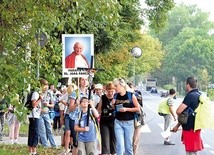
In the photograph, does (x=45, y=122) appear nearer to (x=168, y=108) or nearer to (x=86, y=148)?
(x=168, y=108)

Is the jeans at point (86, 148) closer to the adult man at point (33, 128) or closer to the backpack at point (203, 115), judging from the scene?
the backpack at point (203, 115)

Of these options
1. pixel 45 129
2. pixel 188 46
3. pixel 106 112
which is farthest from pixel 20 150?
pixel 188 46

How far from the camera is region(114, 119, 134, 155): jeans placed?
10.1 meters

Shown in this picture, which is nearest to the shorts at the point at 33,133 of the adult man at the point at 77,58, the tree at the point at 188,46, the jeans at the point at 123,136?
the adult man at the point at 77,58

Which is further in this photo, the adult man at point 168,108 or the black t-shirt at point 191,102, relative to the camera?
the adult man at point 168,108

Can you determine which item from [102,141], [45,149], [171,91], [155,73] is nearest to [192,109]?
[102,141]

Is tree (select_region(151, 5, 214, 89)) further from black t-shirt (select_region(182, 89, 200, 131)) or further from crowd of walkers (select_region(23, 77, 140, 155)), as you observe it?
black t-shirt (select_region(182, 89, 200, 131))

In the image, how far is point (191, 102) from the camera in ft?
30.6

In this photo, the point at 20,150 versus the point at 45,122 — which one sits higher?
the point at 45,122

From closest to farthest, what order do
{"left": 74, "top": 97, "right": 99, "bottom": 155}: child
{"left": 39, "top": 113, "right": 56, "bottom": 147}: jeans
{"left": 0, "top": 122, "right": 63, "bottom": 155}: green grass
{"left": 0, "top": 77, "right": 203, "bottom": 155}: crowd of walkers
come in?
{"left": 0, "top": 77, "right": 203, "bottom": 155}: crowd of walkers, {"left": 74, "top": 97, "right": 99, "bottom": 155}: child, {"left": 0, "top": 122, "right": 63, "bottom": 155}: green grass, {"left": 39, "top": 113, "right": 56, "bottom": 147}: jeans

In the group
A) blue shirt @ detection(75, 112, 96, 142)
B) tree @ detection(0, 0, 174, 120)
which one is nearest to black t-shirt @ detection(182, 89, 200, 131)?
blue shirt @ detection(75, 112, 96, 142)

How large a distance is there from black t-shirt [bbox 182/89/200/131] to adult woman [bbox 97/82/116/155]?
185 centimetres

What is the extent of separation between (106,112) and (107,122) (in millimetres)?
235

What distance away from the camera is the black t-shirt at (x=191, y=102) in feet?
30.6
